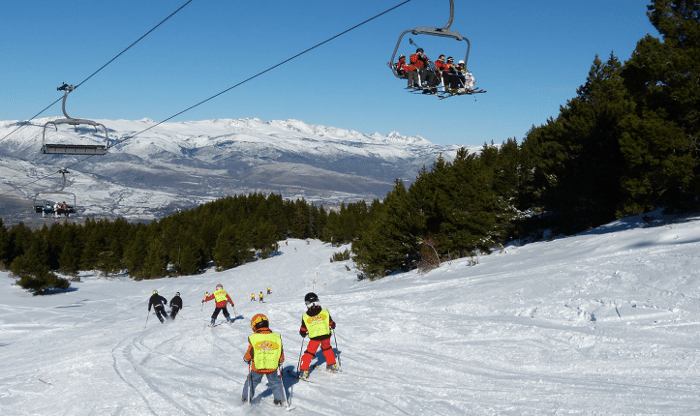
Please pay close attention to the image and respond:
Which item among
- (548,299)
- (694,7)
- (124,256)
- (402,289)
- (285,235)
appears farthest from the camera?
(285,235)

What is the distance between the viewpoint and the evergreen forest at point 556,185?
62.6ft

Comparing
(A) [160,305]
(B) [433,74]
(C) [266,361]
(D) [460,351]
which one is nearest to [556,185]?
(B) [433,74]

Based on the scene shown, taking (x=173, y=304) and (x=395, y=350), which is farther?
(x=173, y=304)

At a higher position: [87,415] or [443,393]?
[87,415]

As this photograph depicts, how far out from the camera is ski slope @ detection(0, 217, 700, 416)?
27.5ft

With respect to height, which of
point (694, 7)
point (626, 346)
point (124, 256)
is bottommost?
point (626, 346)

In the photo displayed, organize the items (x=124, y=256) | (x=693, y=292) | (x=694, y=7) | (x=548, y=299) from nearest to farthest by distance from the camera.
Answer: (x=693, y=292), (x=548, y=299), (x=694, y=7), (x=124, y=256)

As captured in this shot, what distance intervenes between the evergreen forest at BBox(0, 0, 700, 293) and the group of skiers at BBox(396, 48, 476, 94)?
10407 millimetres

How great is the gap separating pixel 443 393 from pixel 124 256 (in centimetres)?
6671

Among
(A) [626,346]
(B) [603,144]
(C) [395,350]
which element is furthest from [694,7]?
(C) [395,350]

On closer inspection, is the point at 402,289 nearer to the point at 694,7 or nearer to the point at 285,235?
the point at 694,7

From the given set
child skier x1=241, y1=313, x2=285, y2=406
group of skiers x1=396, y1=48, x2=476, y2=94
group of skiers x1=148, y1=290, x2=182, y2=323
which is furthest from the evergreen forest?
child skier x1=241, y1=313, x2=285, y2=406

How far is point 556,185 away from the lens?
2939cm

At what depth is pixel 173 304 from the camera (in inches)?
842
